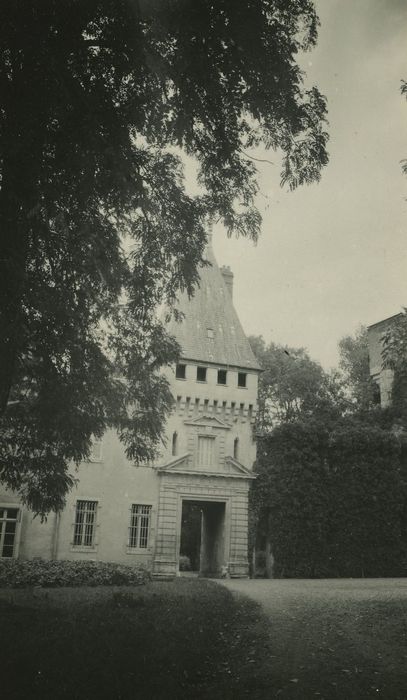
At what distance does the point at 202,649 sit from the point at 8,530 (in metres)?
15.2

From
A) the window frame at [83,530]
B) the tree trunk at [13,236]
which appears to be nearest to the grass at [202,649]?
the tree trunk at [13,236]

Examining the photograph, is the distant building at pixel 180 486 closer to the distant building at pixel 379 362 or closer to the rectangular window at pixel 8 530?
the rectangular window at pixel 8 530

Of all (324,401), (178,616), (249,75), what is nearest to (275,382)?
(324,401)

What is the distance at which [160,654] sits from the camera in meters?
7.94

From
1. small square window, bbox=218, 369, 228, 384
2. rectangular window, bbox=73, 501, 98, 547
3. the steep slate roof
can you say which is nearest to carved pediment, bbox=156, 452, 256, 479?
rectangular window, bbox=73, 501, 98, 547

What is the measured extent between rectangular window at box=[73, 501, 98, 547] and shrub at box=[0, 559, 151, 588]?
368cm

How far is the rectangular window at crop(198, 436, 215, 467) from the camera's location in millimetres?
25438

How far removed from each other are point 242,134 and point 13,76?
4.01 m

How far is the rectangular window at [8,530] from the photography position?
2144 centimetres

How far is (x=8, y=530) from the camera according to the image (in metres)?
21.7

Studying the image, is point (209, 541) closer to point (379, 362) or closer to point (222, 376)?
point (222, 376)

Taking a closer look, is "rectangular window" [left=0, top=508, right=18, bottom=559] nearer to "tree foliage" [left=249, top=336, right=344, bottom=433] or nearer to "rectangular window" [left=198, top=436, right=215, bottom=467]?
"rectangular window" [left=198, top=436, right=215, bottom=467]

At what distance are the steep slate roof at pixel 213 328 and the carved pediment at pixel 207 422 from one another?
2715mm

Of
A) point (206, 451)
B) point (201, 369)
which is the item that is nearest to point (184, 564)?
point (206, 451)
